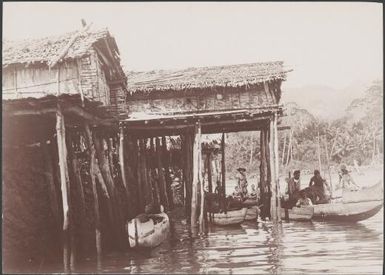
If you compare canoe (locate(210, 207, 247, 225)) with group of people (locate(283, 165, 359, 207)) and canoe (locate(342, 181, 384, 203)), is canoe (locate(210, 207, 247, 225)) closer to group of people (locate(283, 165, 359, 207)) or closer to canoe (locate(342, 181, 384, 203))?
group of people (locate(283, 165, 359, 207))

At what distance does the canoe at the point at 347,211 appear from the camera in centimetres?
1311

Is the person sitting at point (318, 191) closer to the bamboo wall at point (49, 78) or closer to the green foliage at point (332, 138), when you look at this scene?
the green foliage at point (332, 138)

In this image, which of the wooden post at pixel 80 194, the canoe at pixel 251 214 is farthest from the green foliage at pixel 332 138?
the wooden post at pixel 80 194

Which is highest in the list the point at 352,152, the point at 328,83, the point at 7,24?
the point at 7,24

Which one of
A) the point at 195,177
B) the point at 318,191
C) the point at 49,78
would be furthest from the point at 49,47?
the point at 318,191

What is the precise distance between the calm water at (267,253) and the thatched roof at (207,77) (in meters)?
4.02

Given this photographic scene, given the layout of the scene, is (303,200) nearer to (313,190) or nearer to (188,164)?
(313,190)

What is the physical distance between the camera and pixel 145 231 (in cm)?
976

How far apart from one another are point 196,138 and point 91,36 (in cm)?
353

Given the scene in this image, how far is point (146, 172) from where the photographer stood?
50.3ft

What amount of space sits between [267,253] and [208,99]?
635cm

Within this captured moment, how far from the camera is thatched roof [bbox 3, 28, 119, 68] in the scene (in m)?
11.1

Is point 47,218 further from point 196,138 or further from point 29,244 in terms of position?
point 196,138

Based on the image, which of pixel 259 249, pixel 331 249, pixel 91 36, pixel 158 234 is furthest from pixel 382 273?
pixel 91 36
